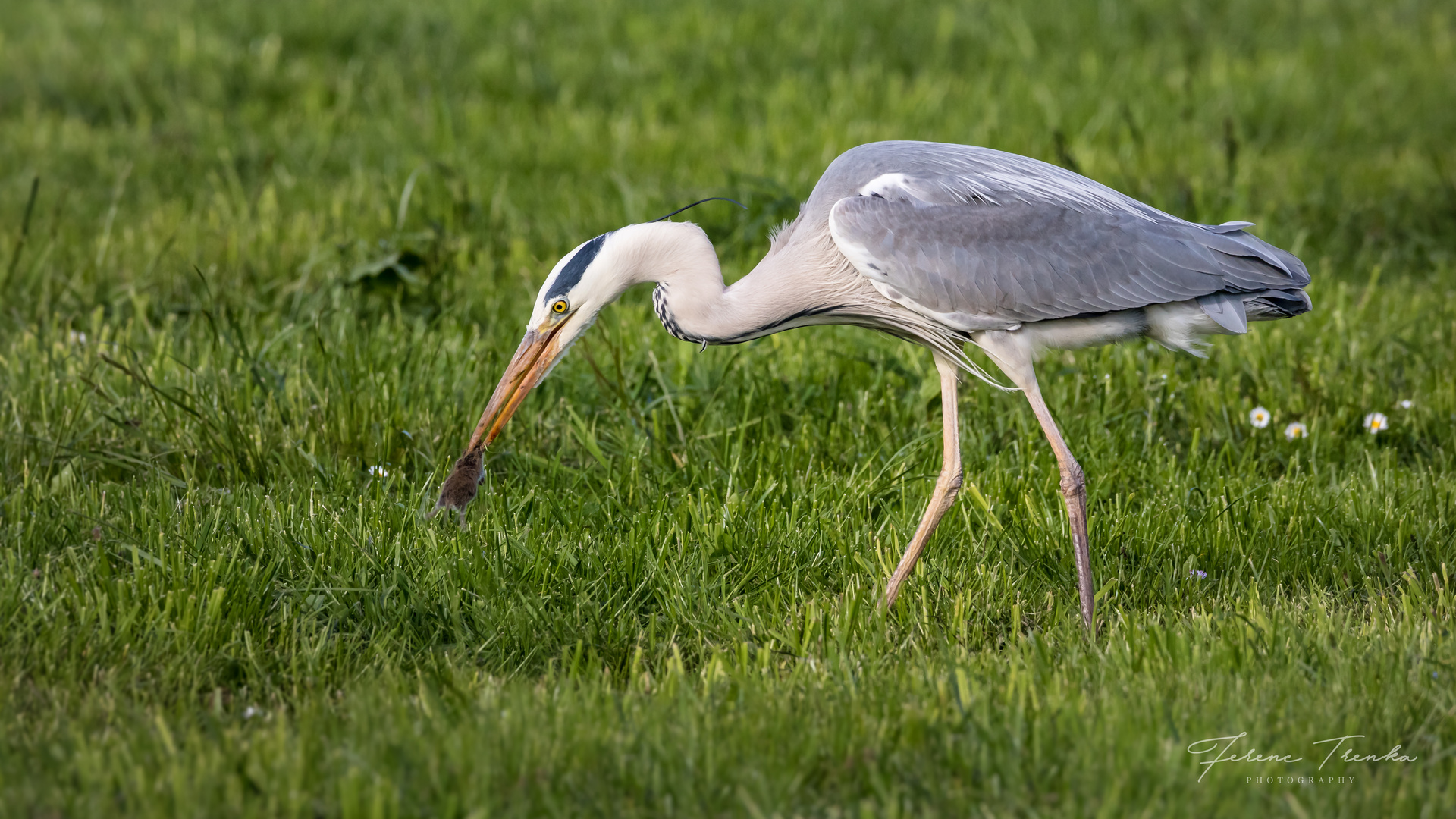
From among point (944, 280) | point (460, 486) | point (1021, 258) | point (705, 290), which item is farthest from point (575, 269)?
point (1021, 258)

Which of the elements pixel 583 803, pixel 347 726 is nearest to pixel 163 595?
pixel 347 726

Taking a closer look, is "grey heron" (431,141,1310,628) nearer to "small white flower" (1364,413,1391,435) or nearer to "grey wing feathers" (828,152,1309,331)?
"grey wing feathers" (828,152,1309,331)

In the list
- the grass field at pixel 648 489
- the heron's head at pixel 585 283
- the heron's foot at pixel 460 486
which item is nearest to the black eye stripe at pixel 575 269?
the heron's head at pixel 585 283

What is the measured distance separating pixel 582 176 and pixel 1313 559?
484cm

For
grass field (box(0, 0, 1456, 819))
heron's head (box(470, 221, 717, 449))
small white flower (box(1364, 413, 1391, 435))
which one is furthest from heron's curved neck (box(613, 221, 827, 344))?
small white flower (box(1364, 413, 1391, 435))

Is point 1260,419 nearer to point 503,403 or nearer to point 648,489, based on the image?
point 648,489

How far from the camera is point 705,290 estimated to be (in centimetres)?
402

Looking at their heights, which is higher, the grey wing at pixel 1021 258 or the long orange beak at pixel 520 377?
the grey wing at pixel 1021 258

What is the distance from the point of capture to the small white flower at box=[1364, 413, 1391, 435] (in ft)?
16.0

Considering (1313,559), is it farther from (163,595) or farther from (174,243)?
(174,243)

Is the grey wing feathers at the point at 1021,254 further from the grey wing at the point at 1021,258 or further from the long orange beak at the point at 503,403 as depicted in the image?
the long orange beak at the point at 503,403

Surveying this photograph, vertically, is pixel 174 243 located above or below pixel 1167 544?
above

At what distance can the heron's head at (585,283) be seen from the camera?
13.2 feet

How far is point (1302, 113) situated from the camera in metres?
8.88
